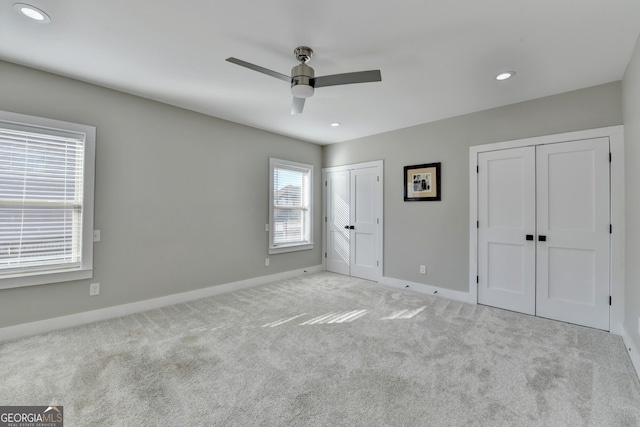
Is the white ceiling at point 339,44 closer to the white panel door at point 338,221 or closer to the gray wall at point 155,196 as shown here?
the gray wall at point 155,196

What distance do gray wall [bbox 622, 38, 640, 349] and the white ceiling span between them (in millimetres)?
247

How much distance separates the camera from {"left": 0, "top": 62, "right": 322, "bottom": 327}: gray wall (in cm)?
283

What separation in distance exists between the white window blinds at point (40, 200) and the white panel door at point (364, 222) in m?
3.88

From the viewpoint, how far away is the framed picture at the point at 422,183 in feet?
13.7

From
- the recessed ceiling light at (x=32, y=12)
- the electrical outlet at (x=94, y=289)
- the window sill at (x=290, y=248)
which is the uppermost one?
the recessed ceiling light at (x=32, y=12)

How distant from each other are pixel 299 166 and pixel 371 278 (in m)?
2.41

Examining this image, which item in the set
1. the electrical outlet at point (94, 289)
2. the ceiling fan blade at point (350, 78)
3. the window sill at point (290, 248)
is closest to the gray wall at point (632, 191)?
the ceiling fan blade at point (350, 78)

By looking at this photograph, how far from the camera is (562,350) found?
8.19ft

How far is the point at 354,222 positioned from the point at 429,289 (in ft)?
5.66

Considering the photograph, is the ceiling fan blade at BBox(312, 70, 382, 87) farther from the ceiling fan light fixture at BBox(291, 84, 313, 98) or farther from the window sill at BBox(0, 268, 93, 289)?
the window sill at BBox(0, 268, 93, 289)

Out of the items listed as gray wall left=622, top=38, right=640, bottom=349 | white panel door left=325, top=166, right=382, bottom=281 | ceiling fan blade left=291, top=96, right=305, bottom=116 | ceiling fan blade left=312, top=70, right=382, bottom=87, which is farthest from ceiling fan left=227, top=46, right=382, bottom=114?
white panel door left=325, top=166, right=382, bottom=281

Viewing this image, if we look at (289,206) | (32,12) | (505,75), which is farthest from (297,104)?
(289,206)

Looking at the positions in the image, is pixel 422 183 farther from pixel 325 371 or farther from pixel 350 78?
pixel 325 371

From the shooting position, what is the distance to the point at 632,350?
2.34 m
